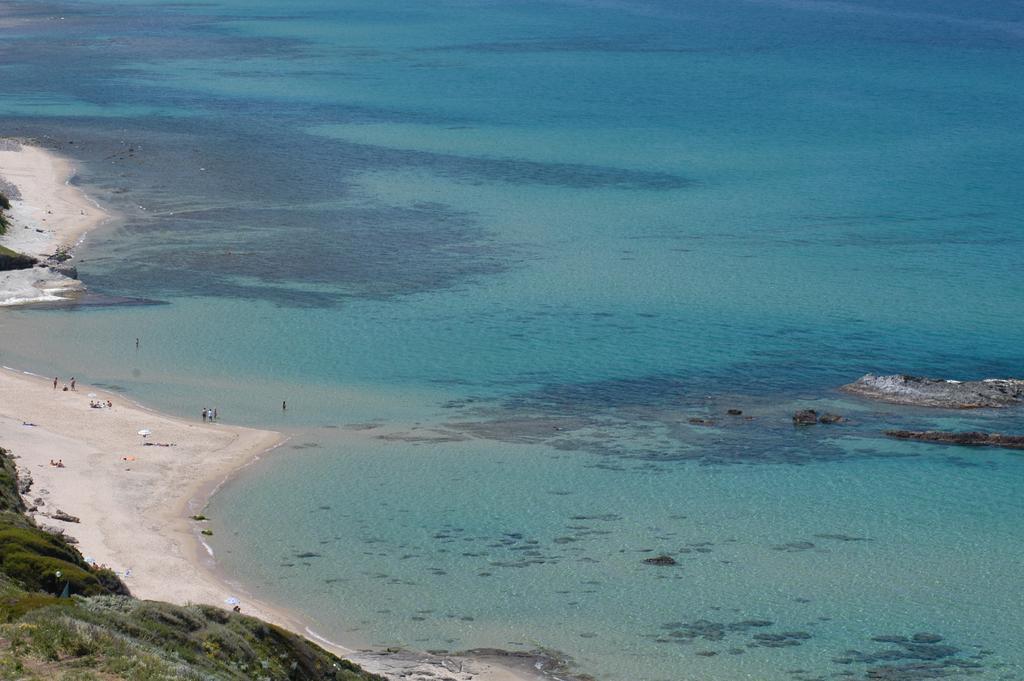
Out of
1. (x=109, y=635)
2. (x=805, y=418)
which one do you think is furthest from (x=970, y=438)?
(x=109, y=635)

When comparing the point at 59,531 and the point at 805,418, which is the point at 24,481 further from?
the point at 805,418

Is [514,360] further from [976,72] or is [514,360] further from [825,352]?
[976,72]

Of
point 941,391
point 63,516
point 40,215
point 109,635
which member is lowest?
point 63,516

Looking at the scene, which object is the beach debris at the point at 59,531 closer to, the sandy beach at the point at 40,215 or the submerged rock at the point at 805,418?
the submerged rock at the point at 805,418

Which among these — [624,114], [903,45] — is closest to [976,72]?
[903,45]

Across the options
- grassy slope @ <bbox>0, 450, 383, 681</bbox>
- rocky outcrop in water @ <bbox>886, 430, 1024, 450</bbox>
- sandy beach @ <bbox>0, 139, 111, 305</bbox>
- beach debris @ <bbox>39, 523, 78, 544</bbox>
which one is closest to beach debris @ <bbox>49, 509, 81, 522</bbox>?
beach debris @ <bbox>39, 523, 78, 544</bbox>

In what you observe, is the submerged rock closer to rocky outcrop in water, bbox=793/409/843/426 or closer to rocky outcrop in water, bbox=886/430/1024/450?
rocky outcrop in water, bbox=793/409/843/426
